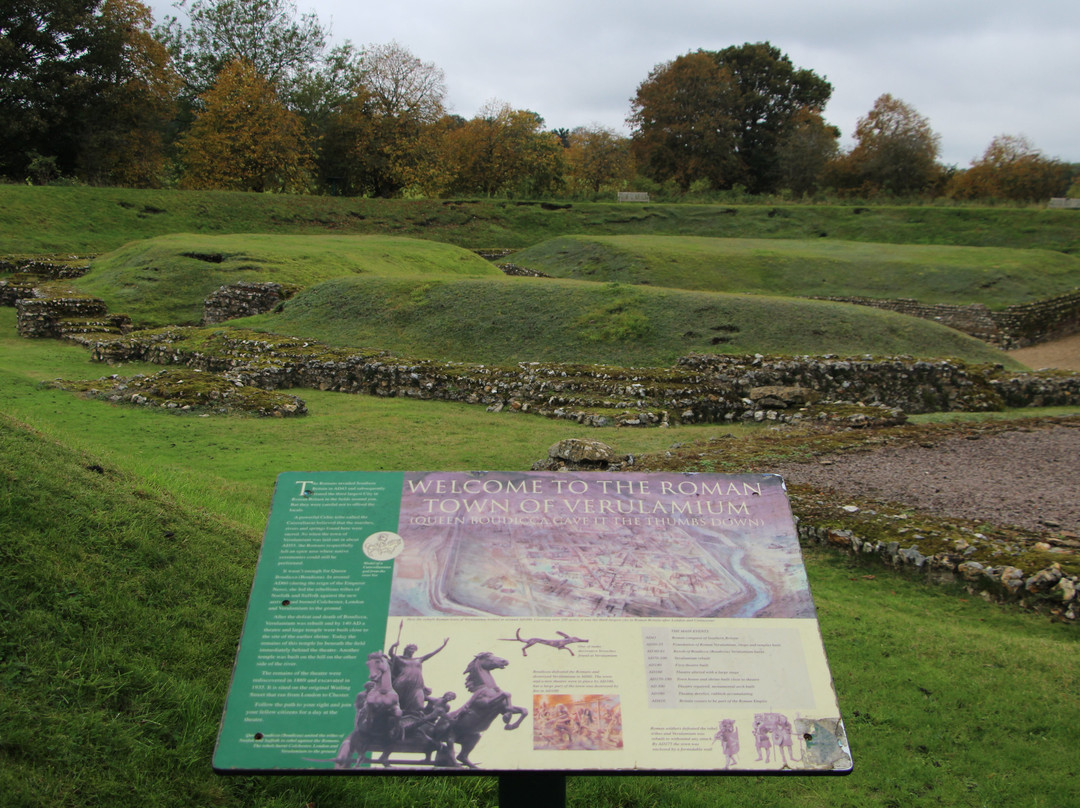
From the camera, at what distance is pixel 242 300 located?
21.3 metres

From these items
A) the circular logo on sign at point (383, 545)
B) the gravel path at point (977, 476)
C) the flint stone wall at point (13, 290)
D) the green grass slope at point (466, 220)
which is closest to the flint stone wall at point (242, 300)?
the flint stone wall at point (13, 290)

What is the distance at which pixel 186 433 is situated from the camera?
35.5 ft

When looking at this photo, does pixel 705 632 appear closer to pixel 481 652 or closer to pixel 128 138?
pixel 481 652

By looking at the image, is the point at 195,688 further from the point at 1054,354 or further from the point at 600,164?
the point at 600,164

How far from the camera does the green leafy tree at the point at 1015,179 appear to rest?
46.6 m

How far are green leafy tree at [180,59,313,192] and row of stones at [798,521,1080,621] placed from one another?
43697 mm

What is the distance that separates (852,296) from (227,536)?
27.8 m

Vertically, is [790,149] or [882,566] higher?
[790,149]

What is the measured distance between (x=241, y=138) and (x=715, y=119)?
33.3 metres

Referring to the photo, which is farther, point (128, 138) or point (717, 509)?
point (128, 138)

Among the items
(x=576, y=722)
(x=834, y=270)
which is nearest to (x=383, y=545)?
(x=576, y=722)

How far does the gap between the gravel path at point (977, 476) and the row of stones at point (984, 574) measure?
4.35 ft

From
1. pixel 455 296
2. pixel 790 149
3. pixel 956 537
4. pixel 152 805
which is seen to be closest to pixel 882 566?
pixel 956 537

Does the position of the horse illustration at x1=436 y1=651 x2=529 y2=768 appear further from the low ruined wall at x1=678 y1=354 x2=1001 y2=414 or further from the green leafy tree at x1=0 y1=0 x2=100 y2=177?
the green leafy tree at x1=0 y1=0 x2=100 y2=177
